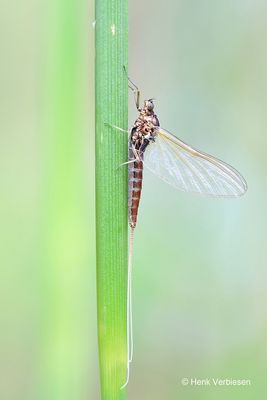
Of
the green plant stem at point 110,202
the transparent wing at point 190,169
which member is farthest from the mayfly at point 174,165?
the green plant stem at point 110,202

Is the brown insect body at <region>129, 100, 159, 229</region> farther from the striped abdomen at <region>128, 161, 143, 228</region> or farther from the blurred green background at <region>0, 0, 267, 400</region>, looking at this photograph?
the blurred green background at <region>0, 0, 267, 400</region>

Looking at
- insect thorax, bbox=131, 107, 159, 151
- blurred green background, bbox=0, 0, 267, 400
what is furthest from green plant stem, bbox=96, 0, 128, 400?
insect thorax, bbox=131, 107, 159, 151

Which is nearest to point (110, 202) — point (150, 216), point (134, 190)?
point (134, 190)

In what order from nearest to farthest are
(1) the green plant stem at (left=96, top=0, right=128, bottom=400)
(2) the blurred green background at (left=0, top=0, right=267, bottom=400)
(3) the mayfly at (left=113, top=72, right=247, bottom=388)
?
(1) the green plant stem at (left=96, top=0, right=128, bottom=400), (2) the blurred green background at (left=0, top=0, right=267, bottom=400), (3) the mayfly at (left=113, top=72, right=247, bottom=388)

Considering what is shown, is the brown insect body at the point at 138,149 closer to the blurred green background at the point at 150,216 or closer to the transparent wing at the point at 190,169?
the transparent wing at the point at 190,169

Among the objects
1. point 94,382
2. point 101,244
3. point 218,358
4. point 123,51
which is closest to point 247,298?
point 218,358

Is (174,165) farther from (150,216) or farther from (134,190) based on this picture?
(150,216)

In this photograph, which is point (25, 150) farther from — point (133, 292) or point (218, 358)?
point (218, 358)

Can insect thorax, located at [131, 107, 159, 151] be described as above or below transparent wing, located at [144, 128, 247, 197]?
above
